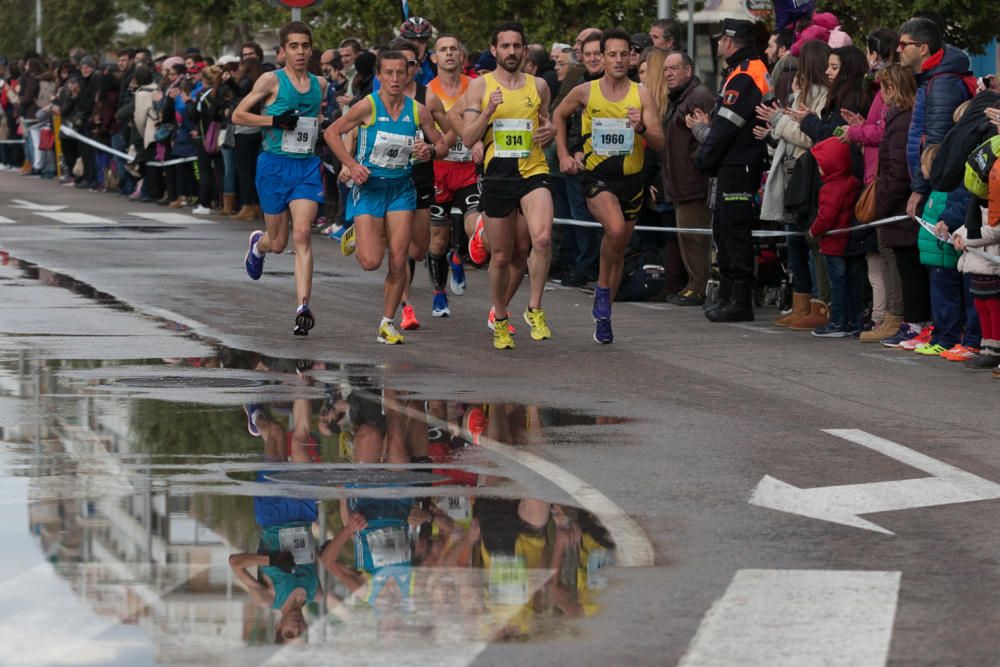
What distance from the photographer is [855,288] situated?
14.7m

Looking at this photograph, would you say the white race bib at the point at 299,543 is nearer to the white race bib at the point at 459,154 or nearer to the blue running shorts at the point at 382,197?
the blue running shorts at the point at 382,197

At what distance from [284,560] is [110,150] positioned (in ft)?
84.5

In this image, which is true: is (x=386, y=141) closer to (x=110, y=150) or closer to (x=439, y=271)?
(x=439, y=271)

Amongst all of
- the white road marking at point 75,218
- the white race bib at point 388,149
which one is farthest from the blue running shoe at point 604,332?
the white road marking at point 75,218

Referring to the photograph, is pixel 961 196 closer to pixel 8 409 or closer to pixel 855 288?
pixel 855 288

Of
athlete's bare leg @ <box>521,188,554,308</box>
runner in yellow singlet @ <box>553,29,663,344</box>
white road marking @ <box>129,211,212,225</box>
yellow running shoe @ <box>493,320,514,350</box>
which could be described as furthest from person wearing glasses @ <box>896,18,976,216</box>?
white road marking @ <box>129,211,212,225</box>

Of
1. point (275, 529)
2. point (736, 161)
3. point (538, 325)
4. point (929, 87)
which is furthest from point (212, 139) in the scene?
point (275, 529)

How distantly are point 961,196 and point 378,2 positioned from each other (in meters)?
26.5

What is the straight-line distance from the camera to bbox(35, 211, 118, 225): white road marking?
25.6m

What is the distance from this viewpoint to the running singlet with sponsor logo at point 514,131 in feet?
44.3

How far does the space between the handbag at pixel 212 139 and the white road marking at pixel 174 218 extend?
2.90 feet

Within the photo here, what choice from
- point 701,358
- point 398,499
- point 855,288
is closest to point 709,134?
point 855,288

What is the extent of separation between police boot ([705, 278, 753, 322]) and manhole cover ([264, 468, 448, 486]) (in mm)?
6980

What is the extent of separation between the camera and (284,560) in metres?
7.06
